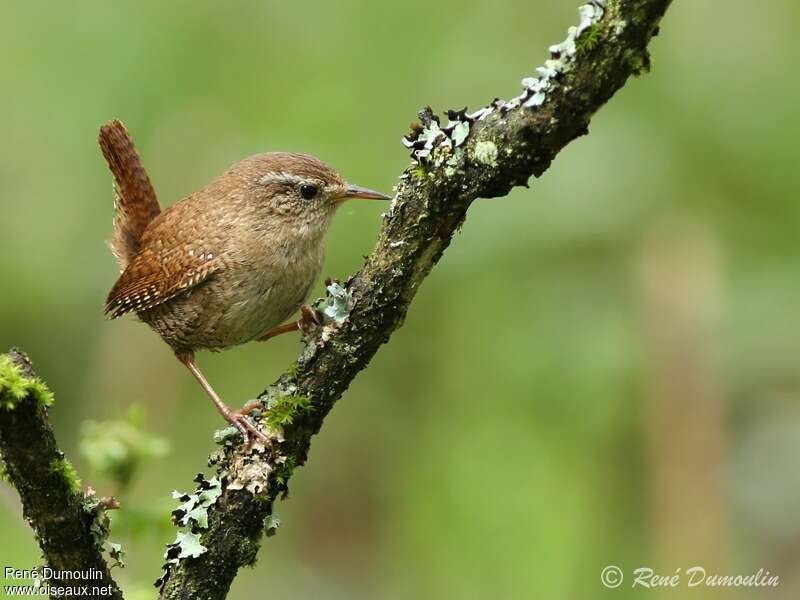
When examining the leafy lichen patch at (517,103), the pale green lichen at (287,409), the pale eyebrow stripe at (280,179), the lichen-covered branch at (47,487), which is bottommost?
the lichen-covered branch at (47,487)

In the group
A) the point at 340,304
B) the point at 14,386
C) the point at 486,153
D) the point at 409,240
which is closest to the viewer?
the point at 14,386

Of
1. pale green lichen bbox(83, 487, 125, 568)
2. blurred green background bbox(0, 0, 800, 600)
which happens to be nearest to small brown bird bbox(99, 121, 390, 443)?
blurred green background bbox(0, 0, 800, 600)

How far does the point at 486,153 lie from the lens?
2297mm

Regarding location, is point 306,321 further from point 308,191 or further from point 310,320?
point 308,191

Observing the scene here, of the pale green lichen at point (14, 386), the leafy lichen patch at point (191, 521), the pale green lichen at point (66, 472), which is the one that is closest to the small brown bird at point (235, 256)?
the leafy lichen patch at point (191, 521)

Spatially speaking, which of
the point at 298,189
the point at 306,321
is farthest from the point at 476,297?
the point at 306,321

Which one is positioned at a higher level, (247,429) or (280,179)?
(280,179)

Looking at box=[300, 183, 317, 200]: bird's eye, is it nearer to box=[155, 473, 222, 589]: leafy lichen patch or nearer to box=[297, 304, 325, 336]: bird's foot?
box=[297, 304, 325, 336]: bird's foot

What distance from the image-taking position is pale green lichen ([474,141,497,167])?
2.29m

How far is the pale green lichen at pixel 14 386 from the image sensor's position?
2.15m

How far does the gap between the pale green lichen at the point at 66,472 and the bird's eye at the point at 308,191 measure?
182 cm

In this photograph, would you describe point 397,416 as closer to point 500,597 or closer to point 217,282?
point 500,597

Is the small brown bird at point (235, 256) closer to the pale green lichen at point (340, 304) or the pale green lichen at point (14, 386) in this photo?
the pale green lichen at point (340, 304)

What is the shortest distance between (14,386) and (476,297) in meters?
2.91
